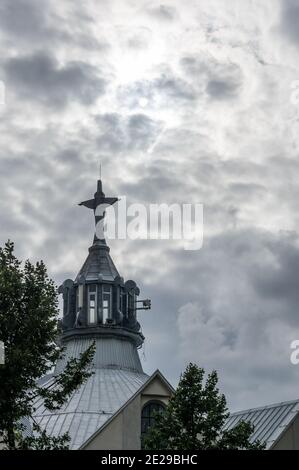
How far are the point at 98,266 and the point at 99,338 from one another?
6986 millimetres

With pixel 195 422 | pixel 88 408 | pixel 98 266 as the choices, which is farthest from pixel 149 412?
pixel 98 266

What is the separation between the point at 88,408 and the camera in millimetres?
76000

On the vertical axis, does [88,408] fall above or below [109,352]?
below

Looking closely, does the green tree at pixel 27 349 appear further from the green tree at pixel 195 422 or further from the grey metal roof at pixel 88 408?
the grey metal roof at pixel 88 408

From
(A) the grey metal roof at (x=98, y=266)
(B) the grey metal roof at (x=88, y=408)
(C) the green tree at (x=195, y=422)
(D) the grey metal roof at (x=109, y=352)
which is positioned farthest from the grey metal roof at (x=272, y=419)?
(A) the grey metal roof at (x=98, y=266)

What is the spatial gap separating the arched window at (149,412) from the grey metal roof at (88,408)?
6926 mm

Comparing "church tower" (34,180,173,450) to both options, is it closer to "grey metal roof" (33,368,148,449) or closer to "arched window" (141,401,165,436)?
"grey metal roof" (33,368,148,449)

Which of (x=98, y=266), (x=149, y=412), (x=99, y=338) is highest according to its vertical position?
(x=98, y=266)

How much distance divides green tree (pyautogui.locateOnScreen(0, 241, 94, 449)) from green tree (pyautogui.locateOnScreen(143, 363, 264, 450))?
6118mm

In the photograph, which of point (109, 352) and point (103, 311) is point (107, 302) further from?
point (109, 352)

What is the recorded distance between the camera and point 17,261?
151ft

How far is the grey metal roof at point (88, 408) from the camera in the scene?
73.4 meters
